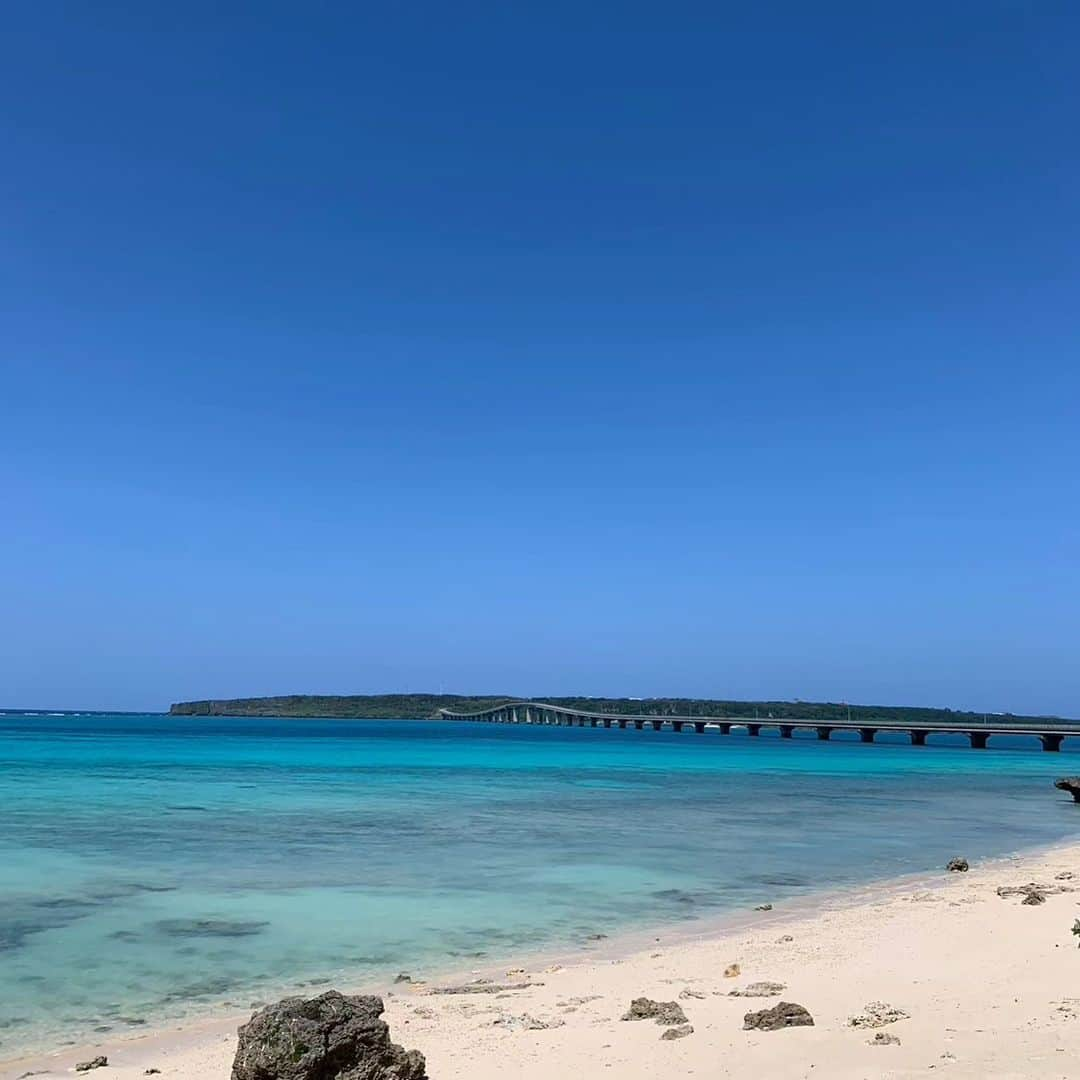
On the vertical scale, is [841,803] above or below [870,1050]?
below

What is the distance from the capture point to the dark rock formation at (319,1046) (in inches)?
242

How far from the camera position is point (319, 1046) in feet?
20.3

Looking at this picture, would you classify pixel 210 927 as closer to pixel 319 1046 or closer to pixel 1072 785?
pixel 319 1046

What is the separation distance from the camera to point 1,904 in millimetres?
15133

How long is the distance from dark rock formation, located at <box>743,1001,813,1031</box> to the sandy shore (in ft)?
0.36

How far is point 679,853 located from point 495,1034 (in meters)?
14.3

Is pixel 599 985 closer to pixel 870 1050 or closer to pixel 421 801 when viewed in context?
pixel 870 1050

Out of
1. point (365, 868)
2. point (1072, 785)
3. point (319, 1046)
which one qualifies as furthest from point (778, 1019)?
point (1072, 785)

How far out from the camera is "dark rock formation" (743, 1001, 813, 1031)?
819 cm

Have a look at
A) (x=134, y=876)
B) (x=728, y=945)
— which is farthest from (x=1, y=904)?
(x=728, y=945)

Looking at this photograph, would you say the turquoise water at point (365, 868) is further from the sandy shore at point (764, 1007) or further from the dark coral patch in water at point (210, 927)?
the sandy shore at point (764, 1007)

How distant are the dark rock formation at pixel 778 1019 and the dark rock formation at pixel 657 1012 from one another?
0.61 m

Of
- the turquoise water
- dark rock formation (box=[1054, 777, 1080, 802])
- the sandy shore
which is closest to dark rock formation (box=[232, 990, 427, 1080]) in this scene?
the sandy shore

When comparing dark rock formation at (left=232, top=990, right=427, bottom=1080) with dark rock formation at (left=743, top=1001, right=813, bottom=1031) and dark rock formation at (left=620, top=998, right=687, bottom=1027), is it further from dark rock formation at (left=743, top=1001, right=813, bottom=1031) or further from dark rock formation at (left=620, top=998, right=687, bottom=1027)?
dark rock formation at (left=743, top=1001, right=813, bottom=1031)
